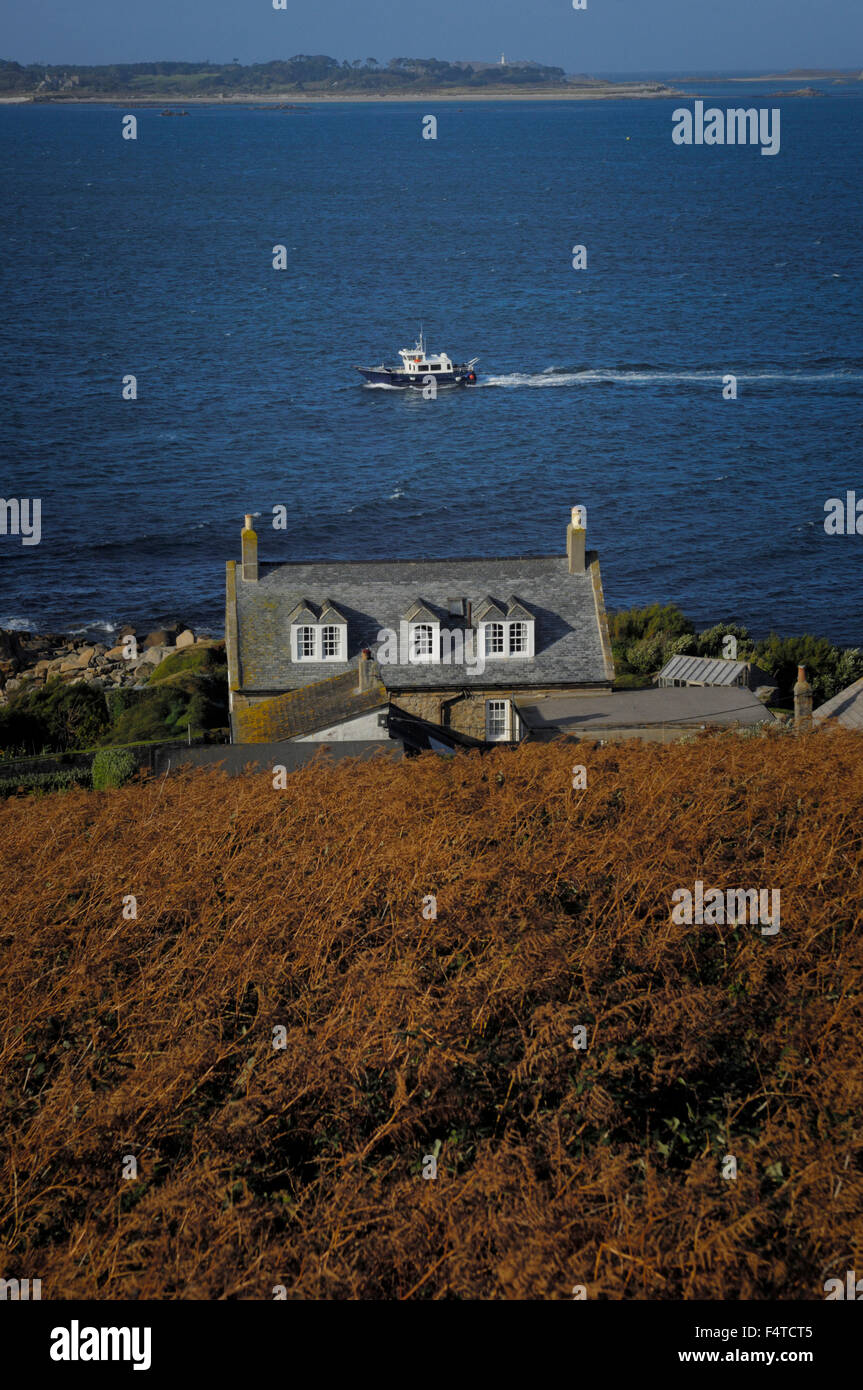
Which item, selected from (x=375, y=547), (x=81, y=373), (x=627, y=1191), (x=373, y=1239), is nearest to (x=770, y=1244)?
(x=627, y=1191)

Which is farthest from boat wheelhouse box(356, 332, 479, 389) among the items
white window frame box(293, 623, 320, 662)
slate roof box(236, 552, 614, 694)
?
white window frame box(293, 623, 320, 662)

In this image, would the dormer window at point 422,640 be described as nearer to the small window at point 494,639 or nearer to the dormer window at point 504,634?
the dormer window at point 504,634

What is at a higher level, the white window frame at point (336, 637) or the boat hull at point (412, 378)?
the boat hull at point (412, 378)

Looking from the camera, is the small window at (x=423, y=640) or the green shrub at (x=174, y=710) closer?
the small window at (x=423, y=640)

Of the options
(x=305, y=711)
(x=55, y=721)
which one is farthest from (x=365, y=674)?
(x=55, y=721)

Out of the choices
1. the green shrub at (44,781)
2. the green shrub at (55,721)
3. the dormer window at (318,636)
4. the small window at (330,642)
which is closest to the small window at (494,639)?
the dormer window at (318,636)
